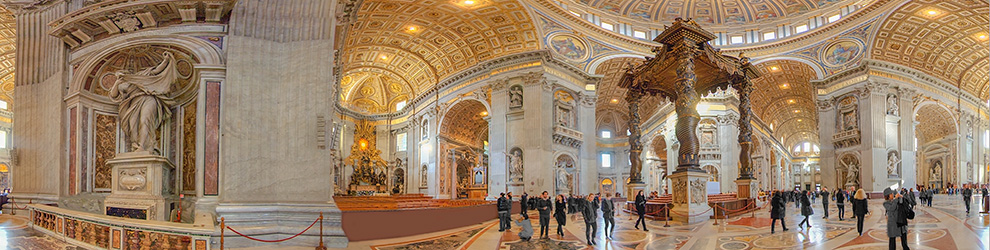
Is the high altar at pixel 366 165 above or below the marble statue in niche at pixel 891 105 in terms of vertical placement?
below

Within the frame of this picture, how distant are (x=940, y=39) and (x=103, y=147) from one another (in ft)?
118

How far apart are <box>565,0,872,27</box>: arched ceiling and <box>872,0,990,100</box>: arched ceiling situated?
312 cm

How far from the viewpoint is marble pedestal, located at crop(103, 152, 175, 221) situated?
439 inches

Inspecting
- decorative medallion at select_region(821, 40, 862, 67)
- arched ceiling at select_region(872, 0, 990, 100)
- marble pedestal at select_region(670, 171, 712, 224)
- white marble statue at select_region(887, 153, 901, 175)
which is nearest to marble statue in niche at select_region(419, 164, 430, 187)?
marble pedestal at select_region(670, 171, 712, 224)

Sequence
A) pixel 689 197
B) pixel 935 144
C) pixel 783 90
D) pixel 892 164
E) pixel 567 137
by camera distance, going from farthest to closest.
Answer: pixel 783 90
pixel 935 144
pixel 892 164
pixel 567 137
pixel 689 197

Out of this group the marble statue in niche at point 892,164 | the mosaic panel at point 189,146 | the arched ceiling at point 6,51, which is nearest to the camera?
the mosaic panel at point 189,146

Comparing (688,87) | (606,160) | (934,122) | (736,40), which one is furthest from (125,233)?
(934,122)

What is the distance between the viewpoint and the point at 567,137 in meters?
28.8

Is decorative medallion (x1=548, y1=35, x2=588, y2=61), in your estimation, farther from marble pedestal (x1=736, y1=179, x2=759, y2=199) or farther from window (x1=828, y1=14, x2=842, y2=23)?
window (x1=828, y1=14, x2=842, y2=23)

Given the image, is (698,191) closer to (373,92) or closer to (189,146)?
(189,146)

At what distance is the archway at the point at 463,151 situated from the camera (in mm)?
33312

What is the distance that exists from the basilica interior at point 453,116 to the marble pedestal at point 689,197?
0.22ft

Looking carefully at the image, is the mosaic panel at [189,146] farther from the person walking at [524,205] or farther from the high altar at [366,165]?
the high altar at [366,165]

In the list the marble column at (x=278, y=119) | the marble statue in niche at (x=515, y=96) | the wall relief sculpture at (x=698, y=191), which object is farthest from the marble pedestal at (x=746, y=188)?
the marble column at (x=278, y=119)
